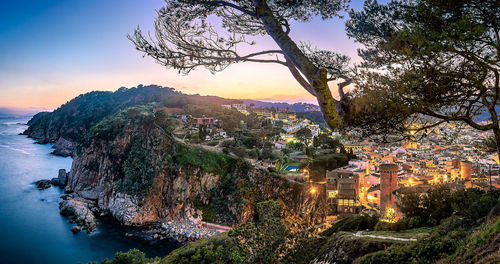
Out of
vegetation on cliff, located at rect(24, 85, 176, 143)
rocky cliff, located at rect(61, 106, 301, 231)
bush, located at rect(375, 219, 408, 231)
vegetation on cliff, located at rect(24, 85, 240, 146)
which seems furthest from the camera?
vegetation on cliff, located at rect(24, 85, 176, 143)

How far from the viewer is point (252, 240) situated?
16.3ft

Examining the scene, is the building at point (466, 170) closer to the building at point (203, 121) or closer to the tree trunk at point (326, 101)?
the tree trunk at point (326, 101)

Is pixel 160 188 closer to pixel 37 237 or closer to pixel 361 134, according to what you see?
pixel 37 237

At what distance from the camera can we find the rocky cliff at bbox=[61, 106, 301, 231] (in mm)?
18141

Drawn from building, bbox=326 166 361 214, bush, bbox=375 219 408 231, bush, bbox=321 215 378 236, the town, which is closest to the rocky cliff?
the town

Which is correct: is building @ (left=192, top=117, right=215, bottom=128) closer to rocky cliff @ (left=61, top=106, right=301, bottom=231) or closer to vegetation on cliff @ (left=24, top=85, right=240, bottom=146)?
rocky cliff @ (left=61, top=106, right=301, bottom=231)

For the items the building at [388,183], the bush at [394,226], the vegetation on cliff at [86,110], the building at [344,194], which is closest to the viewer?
the bush at [394,226]

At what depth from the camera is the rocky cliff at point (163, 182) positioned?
59.5 ft

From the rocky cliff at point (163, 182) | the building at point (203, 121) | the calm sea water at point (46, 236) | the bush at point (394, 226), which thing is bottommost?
the calm sea water at point (46, 236)

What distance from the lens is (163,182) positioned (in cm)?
1992

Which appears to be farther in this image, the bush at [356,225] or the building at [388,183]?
the building at [388,183]

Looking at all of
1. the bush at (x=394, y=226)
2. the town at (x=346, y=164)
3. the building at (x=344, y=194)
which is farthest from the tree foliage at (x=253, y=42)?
the building at (x=344, y=194)

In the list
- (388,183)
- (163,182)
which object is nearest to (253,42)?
(388,183)

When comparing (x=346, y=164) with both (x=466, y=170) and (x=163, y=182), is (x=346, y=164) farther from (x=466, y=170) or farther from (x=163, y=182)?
(x=163, y=182)
